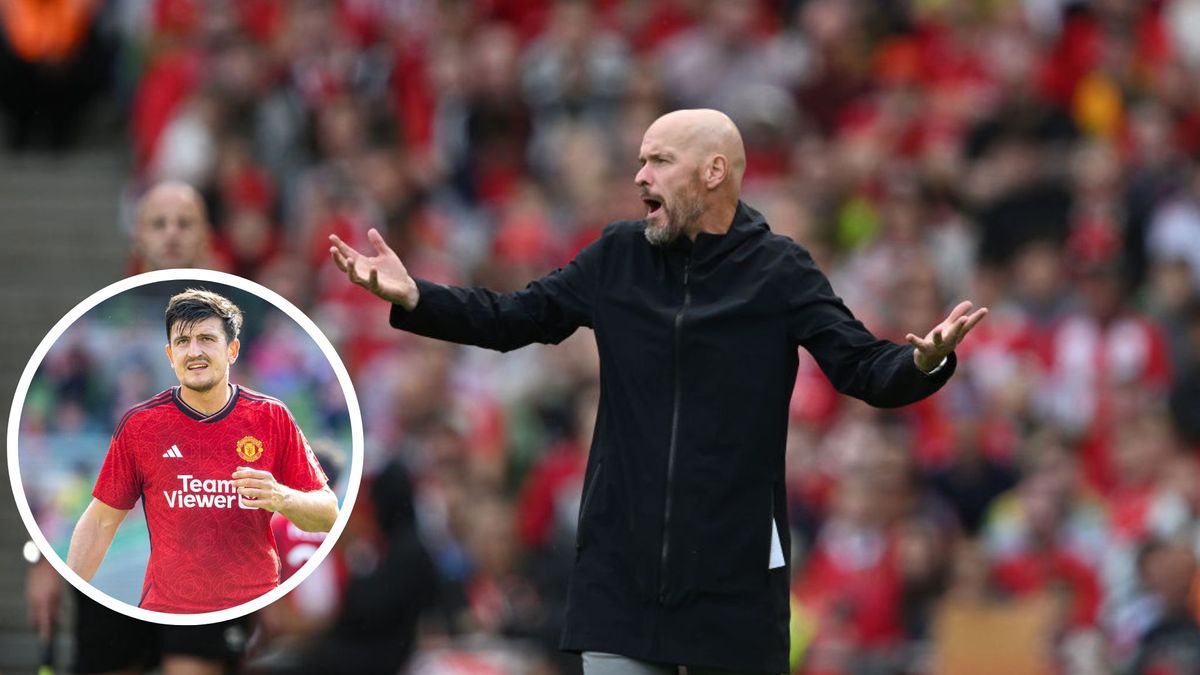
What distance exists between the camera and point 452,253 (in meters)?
14.3

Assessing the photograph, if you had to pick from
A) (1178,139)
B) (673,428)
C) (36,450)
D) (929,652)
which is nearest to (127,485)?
(36,450)

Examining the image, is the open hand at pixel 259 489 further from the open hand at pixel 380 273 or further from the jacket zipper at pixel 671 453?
the jacket zipper at pixel 671 453

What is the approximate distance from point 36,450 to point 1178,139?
944cm

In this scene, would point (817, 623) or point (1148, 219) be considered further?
point (1148, 219)

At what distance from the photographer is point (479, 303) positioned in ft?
22.1

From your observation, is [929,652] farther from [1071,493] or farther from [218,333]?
[218,333]

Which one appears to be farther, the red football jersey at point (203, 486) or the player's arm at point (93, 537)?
the player's arm at point (93, 537)

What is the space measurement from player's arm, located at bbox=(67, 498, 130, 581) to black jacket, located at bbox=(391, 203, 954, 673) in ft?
3.10

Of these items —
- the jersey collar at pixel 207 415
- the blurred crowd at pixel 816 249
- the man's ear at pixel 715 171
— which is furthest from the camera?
the blurred crowd at pixel 816 249

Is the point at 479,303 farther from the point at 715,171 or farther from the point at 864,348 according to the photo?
the point at 864,348

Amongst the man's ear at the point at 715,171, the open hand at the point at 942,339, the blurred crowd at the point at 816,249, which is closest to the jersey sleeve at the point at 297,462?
the man's ear at the point at 715,171

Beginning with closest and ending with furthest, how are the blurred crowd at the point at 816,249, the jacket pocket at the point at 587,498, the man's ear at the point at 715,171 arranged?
1. the jacket pocket at the point at 587,498
2. the man's ear at the point at 715,171
3. the blurred crowd at the point at 816,249

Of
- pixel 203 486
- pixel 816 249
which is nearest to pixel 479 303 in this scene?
pixel 203 486

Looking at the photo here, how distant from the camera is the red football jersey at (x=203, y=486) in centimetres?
646
